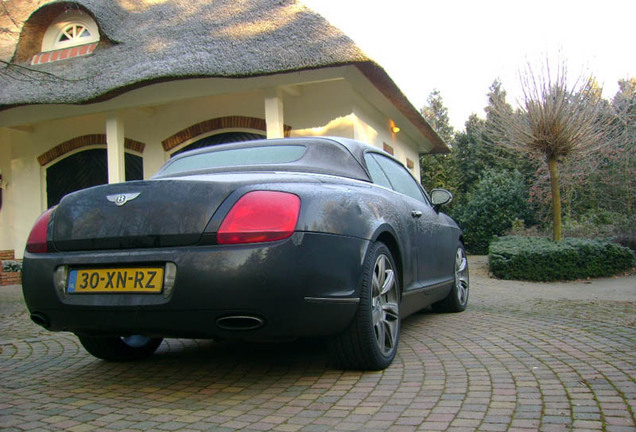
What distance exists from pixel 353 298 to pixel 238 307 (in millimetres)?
614

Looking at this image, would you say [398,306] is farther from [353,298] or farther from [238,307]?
[238,307]

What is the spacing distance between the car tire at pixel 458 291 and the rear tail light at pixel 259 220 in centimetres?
282

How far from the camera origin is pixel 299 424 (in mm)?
2143

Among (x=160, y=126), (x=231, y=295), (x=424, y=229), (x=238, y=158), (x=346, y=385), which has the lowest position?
(x=346, y=385)

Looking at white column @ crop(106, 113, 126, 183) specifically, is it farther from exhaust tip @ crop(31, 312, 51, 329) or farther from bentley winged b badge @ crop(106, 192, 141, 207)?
bentley winged b badge @ crop(106, 192, 141, 207)

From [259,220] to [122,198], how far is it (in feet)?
2.51

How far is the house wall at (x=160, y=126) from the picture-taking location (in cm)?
1035

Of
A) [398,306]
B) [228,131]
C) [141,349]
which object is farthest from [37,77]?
[398,306]

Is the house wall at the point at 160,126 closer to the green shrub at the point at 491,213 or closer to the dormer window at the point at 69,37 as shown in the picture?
the dormer window at the point at 69,37

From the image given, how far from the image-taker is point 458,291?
503 centimetres

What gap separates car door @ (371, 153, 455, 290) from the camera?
12.5ft

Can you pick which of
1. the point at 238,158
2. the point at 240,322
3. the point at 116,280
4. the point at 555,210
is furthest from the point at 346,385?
the point at 555,210

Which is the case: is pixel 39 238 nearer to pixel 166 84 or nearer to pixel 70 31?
pixel 166 84

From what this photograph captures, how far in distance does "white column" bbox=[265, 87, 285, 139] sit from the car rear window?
228 inches
